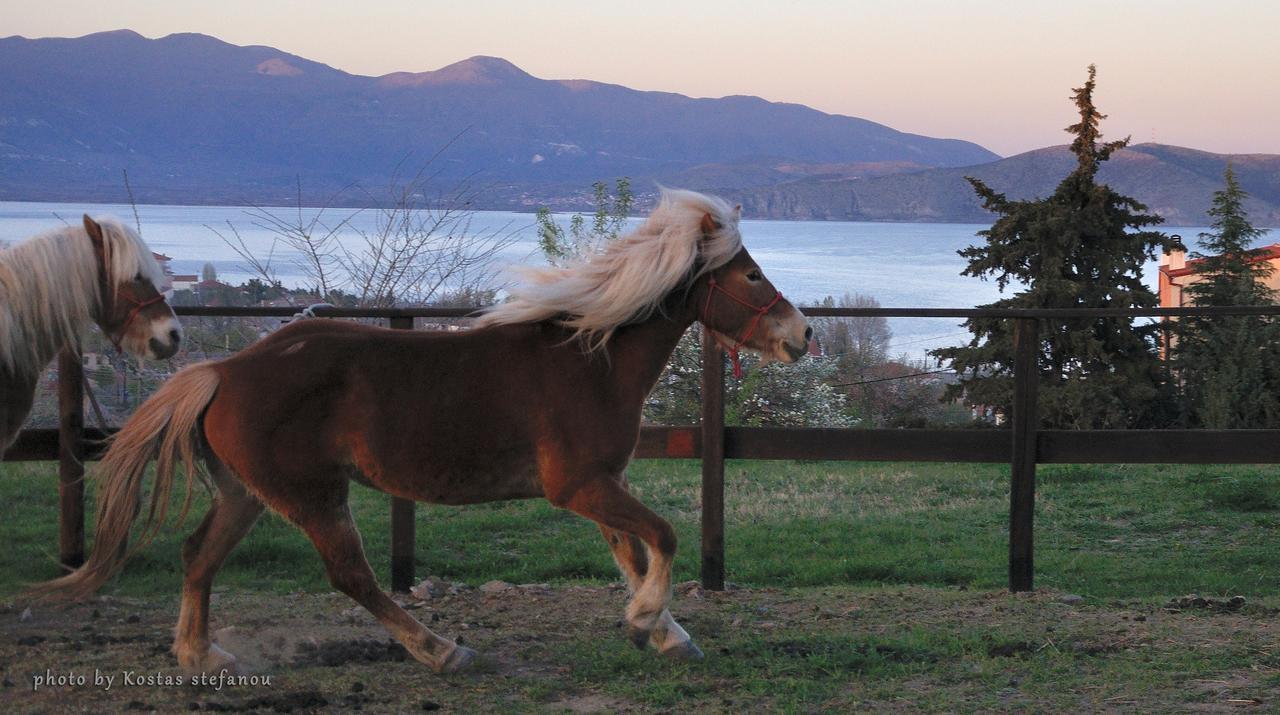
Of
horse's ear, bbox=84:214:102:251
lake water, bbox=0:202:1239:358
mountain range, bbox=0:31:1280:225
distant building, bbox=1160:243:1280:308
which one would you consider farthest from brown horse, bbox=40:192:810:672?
distant building, bbox=1160:243:1280:308

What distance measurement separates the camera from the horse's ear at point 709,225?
4.14m

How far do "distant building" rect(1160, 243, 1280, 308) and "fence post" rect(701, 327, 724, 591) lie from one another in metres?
16.5

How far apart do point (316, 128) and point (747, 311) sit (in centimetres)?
8707

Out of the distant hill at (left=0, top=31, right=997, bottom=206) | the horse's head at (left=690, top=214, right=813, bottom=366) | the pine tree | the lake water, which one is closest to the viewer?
the horse's head at (left=690, top=214, right=813, bottom=366)

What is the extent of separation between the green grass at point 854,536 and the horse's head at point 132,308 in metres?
1.18

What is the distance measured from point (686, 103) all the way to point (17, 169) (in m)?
125

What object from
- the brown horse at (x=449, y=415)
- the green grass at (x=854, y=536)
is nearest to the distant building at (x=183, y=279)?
the brown horse at (x=449, y=415)

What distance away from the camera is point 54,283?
432cm

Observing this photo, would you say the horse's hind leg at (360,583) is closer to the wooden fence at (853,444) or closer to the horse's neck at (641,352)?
the horse's neck at (641,352)

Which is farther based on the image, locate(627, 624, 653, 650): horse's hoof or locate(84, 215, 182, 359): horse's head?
locate(84, 215, 182, 359): horse's head

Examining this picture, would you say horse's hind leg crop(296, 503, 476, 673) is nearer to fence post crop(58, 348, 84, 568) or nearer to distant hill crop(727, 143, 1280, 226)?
fence post crop(58, 348, 84, 568)

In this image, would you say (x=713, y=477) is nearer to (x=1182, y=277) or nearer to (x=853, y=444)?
(x=853, y=444)

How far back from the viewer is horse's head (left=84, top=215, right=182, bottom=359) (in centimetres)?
441

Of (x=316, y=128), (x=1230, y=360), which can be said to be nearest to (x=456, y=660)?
(x=1230, y=360)
